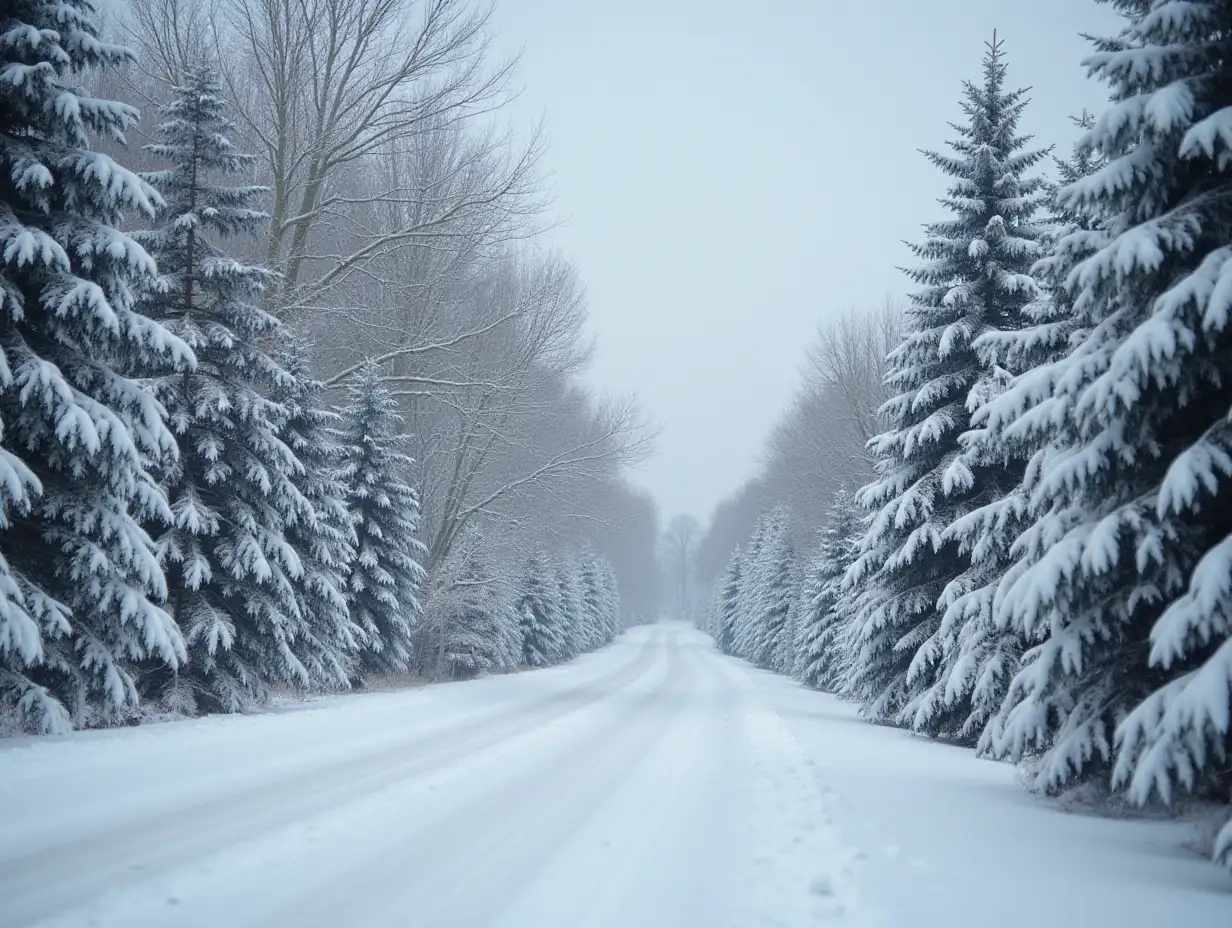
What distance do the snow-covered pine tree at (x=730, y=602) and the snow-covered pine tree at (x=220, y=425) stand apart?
4781 cm

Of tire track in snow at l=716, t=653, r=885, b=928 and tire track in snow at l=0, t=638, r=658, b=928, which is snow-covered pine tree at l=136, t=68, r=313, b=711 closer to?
tire track in snow at l=0, t=638, r=658, b=928

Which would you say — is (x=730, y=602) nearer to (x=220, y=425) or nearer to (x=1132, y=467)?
(x=220, y=425)

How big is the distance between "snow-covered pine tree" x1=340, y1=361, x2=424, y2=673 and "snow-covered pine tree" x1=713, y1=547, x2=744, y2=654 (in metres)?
40.0

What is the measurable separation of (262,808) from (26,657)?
3271 mm

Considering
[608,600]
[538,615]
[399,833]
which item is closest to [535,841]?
[399,833]

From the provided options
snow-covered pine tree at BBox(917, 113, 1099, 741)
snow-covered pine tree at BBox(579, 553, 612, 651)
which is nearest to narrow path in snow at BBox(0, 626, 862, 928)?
snow-covered pine tree at BBox(917, 113, 1099, 741)

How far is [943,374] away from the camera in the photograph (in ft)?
44.2

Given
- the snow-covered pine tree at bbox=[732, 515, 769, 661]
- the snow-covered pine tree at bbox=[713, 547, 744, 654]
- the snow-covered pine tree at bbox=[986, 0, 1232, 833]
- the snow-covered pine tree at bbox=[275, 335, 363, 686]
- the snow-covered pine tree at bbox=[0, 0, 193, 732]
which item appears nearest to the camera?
the snow-covered pine tree at bbox=[986, 0, 1232, 833]

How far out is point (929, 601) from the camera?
13062 millimetres

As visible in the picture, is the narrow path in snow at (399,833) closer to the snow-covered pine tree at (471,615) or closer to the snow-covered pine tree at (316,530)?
the snow-covered pine tree at (316,530)

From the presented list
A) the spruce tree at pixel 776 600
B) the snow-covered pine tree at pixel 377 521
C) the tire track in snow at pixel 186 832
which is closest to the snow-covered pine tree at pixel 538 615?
the spruce tree at pixel 776 600

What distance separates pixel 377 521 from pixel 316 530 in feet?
21.1

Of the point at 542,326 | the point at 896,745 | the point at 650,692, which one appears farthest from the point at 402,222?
the point at 896,745

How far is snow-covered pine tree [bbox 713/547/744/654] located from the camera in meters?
58.1
